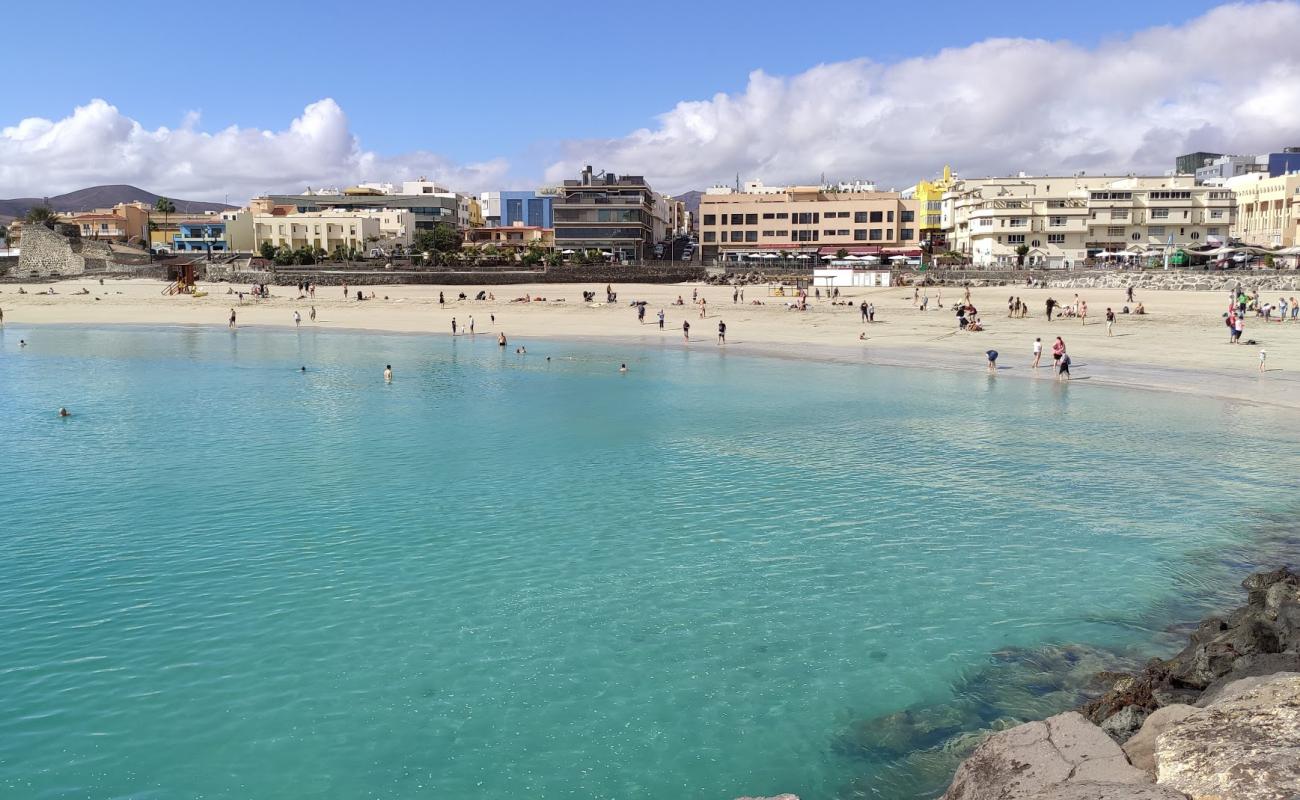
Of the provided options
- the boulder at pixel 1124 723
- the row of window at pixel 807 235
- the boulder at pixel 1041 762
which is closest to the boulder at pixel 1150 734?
the boulder at pixel 1041 762

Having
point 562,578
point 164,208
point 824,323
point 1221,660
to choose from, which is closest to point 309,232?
point 164,208

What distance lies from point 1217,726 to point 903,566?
7717mm

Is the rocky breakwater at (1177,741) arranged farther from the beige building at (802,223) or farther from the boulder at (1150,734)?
the beige building at (802,223)

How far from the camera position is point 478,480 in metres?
20.2

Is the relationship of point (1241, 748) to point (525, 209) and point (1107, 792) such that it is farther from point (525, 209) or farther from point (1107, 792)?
point (525, 209)

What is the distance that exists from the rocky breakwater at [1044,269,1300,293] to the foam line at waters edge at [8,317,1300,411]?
28.3 meters

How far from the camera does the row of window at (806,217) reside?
106500 mm

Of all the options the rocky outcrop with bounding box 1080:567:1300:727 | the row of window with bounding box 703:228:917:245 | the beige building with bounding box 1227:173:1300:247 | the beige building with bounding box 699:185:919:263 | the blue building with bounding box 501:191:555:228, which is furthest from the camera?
the blue building with bounding box 501:191:555:228

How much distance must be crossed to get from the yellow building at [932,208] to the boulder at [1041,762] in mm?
106846

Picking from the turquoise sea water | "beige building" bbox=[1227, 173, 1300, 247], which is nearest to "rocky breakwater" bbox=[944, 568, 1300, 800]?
the turquoise sea water

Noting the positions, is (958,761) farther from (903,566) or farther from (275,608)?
(275,608)

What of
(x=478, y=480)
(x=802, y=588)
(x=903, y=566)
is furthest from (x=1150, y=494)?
(x=478, y=480)

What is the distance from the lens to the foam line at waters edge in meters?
30.9

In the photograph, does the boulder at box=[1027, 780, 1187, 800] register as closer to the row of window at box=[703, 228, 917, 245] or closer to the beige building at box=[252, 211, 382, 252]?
the row of window at box=[703, 228, 917, 245]
